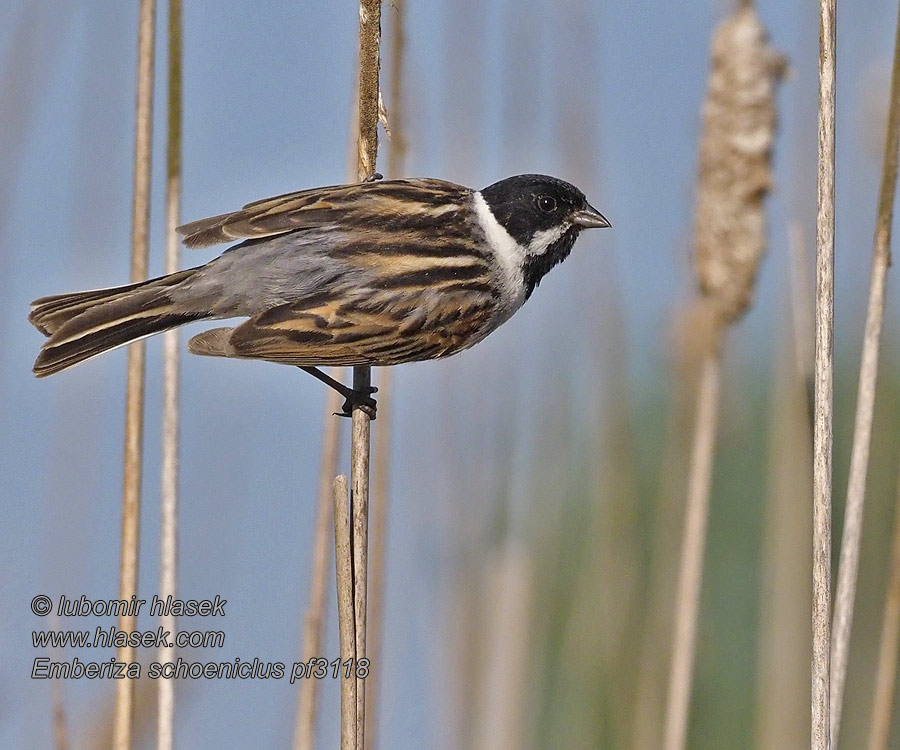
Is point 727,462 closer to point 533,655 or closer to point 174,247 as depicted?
point 533,655

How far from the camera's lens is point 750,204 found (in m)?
3.21

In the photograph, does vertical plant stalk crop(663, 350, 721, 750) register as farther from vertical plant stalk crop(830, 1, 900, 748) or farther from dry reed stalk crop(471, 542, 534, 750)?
dry reed stalk crop(471, 542, 534, 750)

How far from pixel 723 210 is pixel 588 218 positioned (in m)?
0.47

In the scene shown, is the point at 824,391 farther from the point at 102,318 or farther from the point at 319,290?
the point at 102,318

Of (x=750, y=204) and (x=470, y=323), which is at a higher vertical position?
(x=750, y=204)

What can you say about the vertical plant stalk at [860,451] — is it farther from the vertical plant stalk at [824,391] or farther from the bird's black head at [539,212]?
the bird's black head at [539,212]

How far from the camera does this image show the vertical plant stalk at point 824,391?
209cm

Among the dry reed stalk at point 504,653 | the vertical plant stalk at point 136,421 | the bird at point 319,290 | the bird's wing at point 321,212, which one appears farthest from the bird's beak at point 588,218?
the dry reed stalk at point 504,653

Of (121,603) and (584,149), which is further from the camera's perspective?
(584,149)

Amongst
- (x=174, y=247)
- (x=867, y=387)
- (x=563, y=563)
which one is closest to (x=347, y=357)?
(x=174, y=247)

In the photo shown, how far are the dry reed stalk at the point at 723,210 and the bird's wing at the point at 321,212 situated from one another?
901 millimetres

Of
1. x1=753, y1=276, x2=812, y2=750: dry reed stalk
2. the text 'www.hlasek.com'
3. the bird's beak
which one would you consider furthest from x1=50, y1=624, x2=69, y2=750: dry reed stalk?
x1=753, y1=276, x2=812, y2=750: dry reed stalk

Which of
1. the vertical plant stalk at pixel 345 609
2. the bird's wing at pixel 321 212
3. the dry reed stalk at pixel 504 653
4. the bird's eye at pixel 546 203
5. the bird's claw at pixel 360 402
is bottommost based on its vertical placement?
the dry reed stalk at pixel 504 653

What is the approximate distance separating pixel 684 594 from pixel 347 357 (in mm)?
1240
